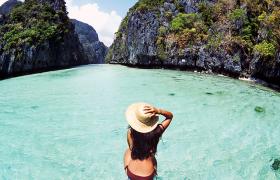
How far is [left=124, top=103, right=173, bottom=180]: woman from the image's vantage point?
12.9ft

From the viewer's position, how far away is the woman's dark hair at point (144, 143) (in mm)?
4152

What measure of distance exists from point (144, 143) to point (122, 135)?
4616 mm

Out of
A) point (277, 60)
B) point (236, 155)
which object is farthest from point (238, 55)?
point (236, 155)

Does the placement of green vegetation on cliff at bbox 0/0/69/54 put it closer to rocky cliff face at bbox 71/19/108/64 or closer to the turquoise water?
the turquoise water

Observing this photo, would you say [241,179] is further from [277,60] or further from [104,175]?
[277,60]

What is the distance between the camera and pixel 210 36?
2477cm

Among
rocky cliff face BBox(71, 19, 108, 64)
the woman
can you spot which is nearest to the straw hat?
the woman

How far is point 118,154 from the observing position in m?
7.50

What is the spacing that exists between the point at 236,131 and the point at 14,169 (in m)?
6.55

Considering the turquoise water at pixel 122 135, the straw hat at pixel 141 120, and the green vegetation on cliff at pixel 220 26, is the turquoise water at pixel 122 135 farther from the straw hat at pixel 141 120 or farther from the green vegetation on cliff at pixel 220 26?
the green vegetation on cliff at pixel 220 26

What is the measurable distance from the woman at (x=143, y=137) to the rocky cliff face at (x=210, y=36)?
17.2 metres

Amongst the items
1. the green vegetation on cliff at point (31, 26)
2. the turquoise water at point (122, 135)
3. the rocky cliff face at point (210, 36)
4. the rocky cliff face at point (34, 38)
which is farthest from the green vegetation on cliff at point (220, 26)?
the rocky cliff face at point (34, 38)

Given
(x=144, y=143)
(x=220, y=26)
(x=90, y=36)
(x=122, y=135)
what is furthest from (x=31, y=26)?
(x=90, y=36)

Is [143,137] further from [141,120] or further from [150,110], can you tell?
[150,110]
